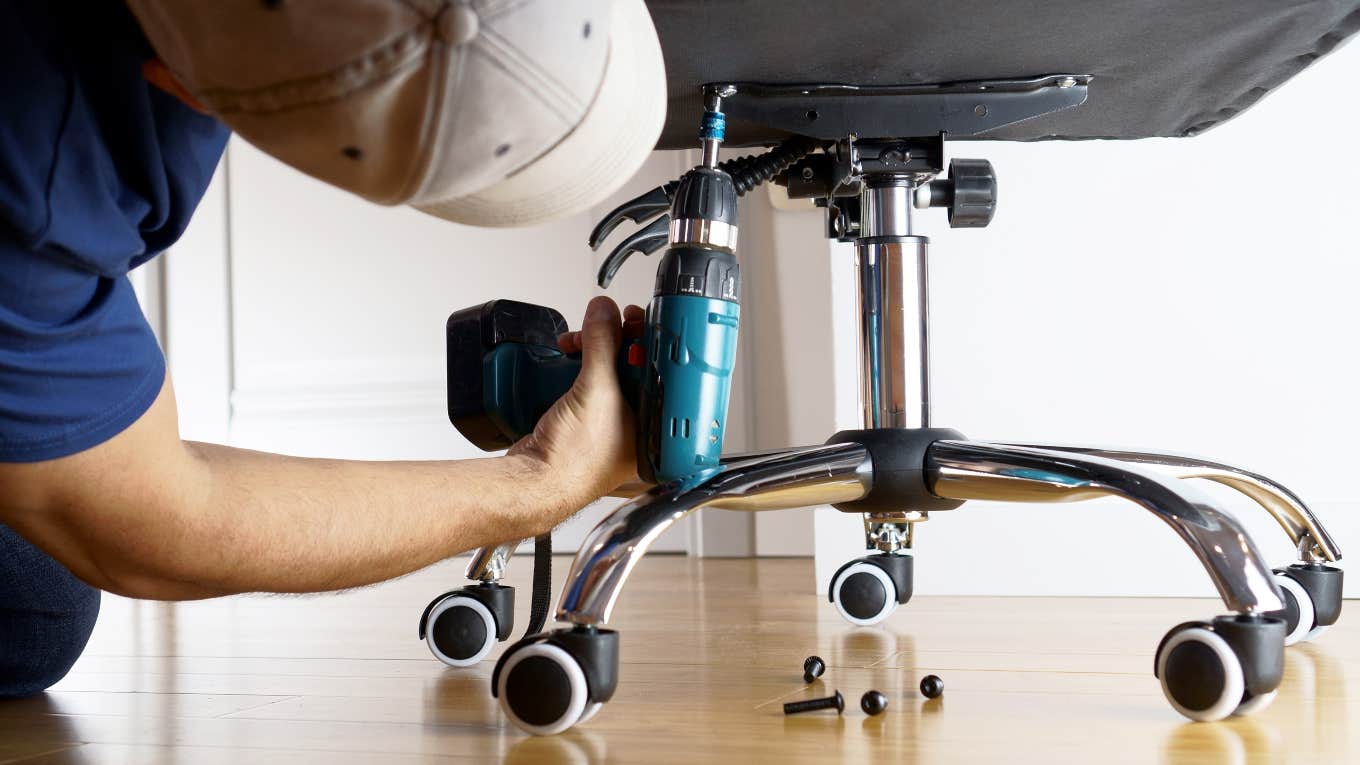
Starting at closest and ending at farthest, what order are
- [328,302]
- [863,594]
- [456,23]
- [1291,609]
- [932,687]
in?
1. [456,23]
2. [932,687]
3. [1291,609]
4. [863,594]
5. [328,302]

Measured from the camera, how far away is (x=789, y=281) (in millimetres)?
2045

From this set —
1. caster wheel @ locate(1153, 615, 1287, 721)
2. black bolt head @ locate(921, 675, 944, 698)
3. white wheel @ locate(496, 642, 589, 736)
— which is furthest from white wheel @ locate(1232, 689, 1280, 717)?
white wheel @ locate(496, 642, 589, 736)

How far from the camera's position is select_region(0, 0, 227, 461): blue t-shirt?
20.8 inches

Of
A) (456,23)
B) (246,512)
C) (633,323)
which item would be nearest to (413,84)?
(456,23)

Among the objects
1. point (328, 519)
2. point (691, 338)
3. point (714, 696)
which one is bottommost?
point (714, 696)

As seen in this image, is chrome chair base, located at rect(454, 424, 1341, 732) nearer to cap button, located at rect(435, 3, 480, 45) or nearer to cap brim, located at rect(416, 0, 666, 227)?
cap brim, located at rect(416, 0, 666, 227)

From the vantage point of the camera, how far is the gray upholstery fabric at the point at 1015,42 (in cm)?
80

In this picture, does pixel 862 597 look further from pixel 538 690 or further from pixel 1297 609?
pixel 538 690

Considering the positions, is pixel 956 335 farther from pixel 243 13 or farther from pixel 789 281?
pixel 243 13

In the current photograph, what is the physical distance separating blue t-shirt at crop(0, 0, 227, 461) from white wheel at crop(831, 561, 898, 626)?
0.77 m

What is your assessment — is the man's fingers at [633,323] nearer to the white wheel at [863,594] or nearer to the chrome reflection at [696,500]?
the chrome reflection at [696,500]

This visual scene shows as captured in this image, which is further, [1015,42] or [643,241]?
[643,241]

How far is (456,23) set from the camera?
1.48ft

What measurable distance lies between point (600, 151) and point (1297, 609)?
2.75 feet
